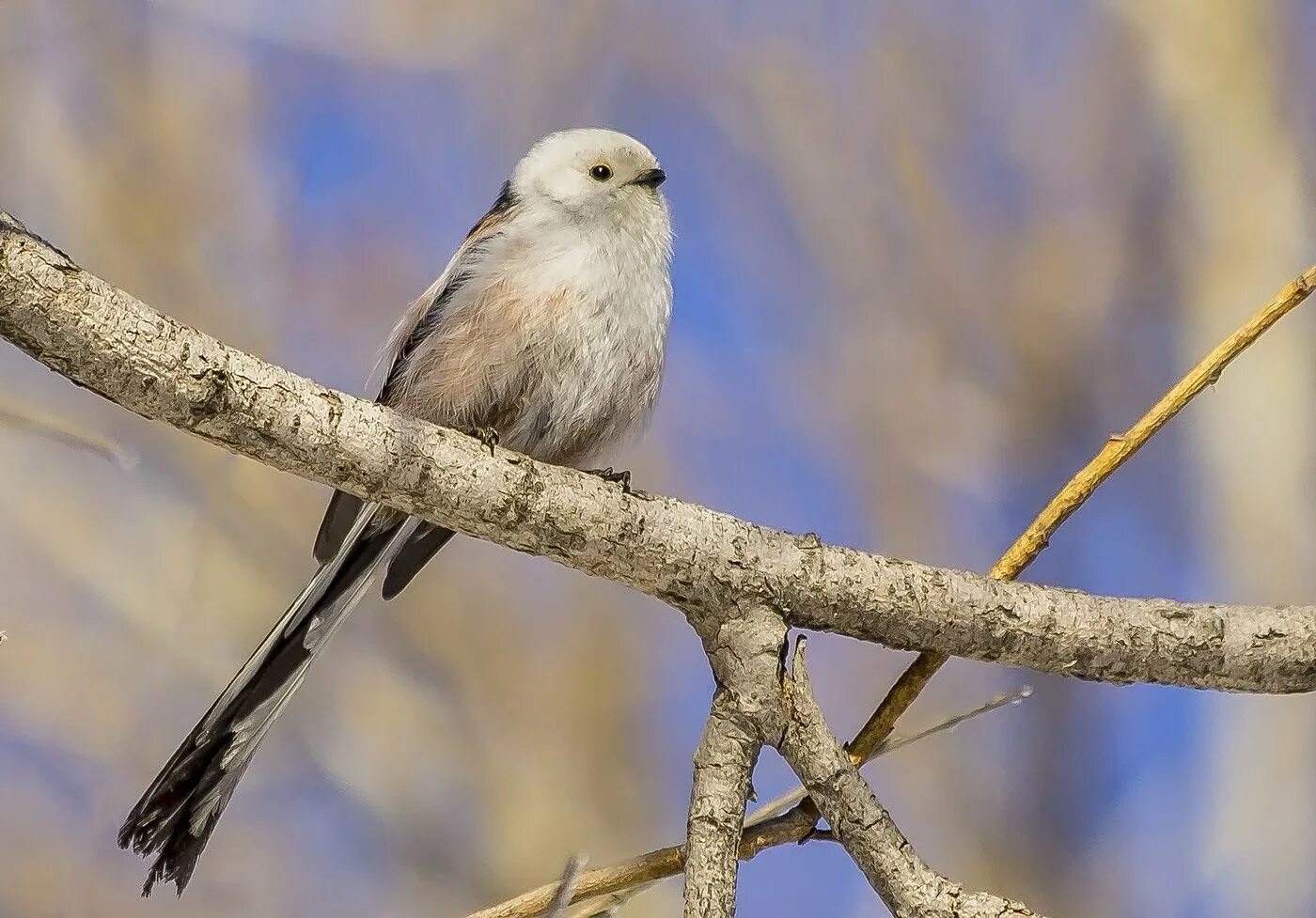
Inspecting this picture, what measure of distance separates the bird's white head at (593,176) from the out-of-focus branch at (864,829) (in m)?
1.17

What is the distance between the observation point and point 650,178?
7.74ft

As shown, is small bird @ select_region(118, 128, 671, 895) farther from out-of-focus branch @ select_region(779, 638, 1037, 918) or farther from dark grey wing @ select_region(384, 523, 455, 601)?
out-of-focus branch @ select_region(779, 638, 1037, 918)

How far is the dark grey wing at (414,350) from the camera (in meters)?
1.87

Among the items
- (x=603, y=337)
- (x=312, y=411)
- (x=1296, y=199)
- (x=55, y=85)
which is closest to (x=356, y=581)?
(x=603, y=337)

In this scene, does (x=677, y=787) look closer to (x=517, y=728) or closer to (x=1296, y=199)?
(x=517, y=728)

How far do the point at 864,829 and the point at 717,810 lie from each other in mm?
135

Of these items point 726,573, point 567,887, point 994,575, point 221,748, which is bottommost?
point 567,887

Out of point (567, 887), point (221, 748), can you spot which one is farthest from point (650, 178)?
point (567, 887)

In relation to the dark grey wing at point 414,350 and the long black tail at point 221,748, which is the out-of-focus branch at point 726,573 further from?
the dark grey wing at point 414,350

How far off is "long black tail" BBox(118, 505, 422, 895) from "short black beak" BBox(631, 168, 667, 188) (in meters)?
0.95

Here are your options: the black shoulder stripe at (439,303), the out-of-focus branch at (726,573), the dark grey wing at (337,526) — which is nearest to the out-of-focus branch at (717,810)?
the out-of-focus branch at (726,573)

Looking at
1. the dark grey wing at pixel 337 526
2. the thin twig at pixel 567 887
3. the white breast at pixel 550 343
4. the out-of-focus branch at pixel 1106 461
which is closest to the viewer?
the thin twig at pixel 567 887

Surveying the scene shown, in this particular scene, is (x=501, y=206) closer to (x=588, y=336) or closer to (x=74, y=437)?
(x=588, y=336)

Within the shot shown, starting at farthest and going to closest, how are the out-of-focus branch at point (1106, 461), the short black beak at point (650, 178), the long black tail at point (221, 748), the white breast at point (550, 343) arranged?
1. the short black beak at point (650, 178)
2. the white breast at point (550, 343)
3. the long black tail at point (221, 748)
4. the out-of-focus branch at point (1106, 461)
